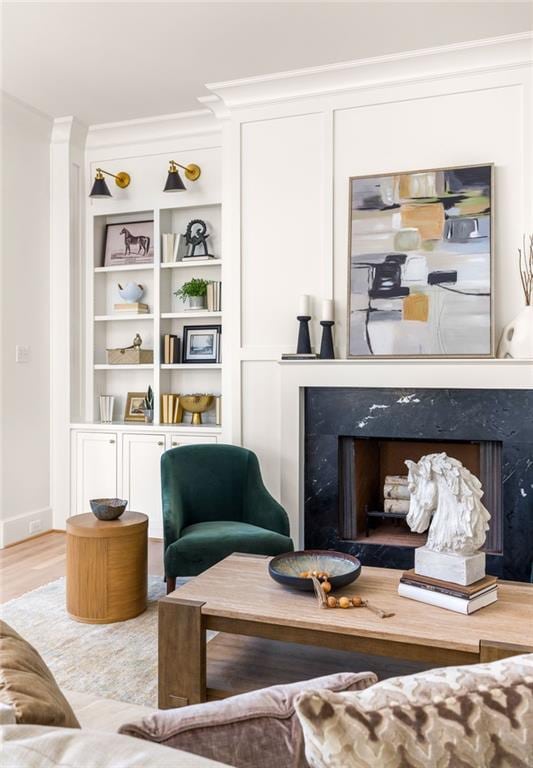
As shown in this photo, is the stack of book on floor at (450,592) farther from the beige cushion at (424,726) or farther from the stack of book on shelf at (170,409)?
the stack of book on shelf at (170,409)

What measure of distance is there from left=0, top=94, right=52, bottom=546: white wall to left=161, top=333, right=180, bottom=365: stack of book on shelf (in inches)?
33.5

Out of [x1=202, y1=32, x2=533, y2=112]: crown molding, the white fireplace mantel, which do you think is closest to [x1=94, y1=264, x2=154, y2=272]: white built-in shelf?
[x1=202, y1=32, x2=533, y2=112]: crown molding

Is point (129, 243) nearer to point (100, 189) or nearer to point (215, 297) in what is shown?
point (100, 189)

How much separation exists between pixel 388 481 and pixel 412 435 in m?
0.40

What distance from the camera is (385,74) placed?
373cm

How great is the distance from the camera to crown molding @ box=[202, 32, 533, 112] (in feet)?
11.4

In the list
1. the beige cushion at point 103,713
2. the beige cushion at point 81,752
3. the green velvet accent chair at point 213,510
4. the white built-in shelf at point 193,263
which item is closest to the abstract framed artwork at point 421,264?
the green velvet accent chair at point 213,510

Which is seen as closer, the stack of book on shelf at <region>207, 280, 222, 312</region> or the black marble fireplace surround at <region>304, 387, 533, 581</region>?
the black marble fireplace surround at <region>304, 387, 533, 581</region>

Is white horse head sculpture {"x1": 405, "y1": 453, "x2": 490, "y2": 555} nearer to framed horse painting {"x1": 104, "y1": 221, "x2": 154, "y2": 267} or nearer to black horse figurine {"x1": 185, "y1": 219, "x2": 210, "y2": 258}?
black horse figurine {"x1": 185, "y1": 219, "x2": 210, "y2": 258}

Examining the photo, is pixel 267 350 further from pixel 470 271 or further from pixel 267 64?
pixel 267 64

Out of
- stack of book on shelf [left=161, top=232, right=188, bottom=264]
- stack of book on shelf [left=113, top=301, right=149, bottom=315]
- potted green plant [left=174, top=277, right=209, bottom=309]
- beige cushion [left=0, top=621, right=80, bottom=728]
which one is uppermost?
stack of book on shelf [left=161, top=232, right=188, bottom=264]

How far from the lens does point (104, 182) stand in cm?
461

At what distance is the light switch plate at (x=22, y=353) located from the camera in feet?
14.5

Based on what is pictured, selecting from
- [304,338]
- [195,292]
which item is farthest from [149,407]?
[304,338]
